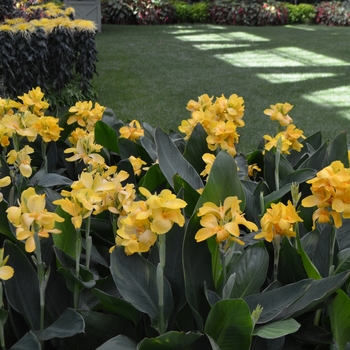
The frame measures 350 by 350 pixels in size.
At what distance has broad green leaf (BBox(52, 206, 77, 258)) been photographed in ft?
4.11

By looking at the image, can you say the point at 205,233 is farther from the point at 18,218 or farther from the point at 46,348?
the point at 46,348

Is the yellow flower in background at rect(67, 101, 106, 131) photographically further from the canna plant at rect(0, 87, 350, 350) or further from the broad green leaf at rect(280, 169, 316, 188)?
the broad green leaf at rect(280, 169, 316, 188)

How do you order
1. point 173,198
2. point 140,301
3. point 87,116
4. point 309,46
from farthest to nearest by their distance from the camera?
point 309,46 → point 87,116 → point 140,301 → point 173,198

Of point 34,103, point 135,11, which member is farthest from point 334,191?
point 135,11

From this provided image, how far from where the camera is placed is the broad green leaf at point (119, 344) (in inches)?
40.2

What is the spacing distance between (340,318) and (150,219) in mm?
429

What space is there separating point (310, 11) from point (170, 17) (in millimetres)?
4300

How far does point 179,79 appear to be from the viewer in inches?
325

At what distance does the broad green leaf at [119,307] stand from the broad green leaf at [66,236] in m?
0.17

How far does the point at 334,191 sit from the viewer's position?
3.55ft

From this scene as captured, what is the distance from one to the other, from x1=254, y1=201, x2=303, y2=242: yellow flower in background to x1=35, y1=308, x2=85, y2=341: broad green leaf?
1.32ft

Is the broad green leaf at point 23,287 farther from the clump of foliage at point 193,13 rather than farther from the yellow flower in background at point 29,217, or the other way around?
the clump of foliage at point 193,13

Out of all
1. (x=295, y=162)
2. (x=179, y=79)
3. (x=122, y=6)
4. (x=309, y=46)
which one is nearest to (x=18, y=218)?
(x=295, y=162)

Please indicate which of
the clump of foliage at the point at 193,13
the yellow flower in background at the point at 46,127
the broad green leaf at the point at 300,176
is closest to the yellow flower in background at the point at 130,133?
the yellow flower in background at the point at 46,127
